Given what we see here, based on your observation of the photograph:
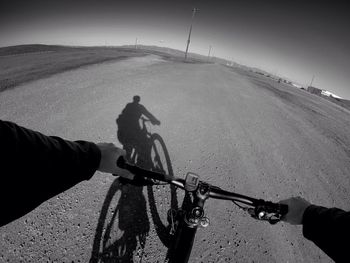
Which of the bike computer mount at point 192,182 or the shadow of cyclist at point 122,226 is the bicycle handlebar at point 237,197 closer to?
the bike computer mount at point 192,182

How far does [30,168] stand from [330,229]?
6.52 ft

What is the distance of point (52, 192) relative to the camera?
1280 mm

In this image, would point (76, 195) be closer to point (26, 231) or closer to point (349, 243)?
point (26, 231)

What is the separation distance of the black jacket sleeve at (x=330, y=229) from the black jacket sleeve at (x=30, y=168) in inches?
71.3

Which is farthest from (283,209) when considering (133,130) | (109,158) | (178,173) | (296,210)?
(133,130)

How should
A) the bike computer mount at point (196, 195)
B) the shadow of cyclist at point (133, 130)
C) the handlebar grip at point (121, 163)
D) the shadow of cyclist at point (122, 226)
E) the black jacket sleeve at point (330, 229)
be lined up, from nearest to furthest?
the black jacket sleeve at point (330, 229)
the bike computer mount at point (196, 195)
the handlebar grip at point (121, 163)
the shadow of cyclist at point (122, 226)
the shadow of cyclist at point (133, 130)

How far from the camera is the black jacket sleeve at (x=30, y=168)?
3.40 ft

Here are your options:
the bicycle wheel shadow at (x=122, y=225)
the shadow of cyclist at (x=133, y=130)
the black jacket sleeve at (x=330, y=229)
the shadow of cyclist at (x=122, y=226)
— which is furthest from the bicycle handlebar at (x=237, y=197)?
the shadow of cyclist at (x=133, y=130)

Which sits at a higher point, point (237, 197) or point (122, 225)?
point (237, 197)

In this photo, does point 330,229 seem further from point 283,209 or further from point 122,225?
point 122,225

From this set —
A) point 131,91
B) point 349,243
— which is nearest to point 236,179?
point 349,243

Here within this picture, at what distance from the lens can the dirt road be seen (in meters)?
3.07

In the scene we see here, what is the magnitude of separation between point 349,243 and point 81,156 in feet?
6.14

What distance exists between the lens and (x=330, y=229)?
1387 millimetres
